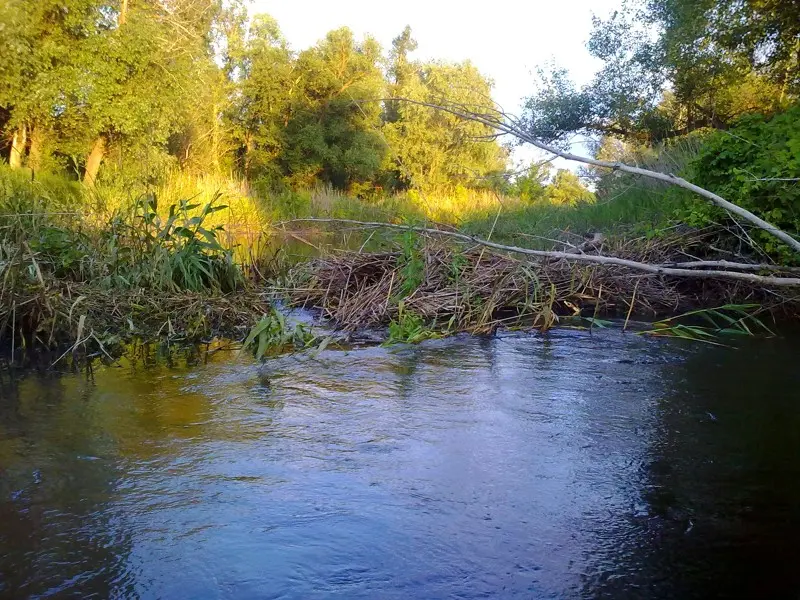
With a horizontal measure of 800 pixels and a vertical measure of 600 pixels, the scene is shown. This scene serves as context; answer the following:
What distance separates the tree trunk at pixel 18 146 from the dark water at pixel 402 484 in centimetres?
1756

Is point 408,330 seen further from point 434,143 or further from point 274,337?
point 434,143

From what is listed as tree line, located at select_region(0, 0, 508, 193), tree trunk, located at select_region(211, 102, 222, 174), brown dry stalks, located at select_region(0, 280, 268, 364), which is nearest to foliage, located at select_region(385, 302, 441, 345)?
brown dry stalks, located at select_region(0, 280, 268, 364)

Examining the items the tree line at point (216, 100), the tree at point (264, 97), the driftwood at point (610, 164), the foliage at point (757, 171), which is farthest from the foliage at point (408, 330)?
the tree at point (264, 97)

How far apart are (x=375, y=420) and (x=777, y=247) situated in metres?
4.34

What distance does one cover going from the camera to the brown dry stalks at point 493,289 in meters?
6.31

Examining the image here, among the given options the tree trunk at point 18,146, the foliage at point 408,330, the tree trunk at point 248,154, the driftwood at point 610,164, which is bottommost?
the foliage at point 408,330

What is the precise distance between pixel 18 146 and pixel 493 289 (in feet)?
59.9

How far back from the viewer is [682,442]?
3354 millimetres

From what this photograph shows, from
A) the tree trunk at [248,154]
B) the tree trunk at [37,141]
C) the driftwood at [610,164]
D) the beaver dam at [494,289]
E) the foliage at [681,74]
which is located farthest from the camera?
the tree trunk at [248,154]

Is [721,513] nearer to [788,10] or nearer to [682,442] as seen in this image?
[682,442]

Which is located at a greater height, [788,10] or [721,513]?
[788,10]

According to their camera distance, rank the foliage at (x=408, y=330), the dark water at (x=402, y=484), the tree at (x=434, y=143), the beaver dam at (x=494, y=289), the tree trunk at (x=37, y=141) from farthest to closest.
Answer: the tree at (x=434, y=143), the tree trunk at (x=37, y=141), the beaver dam at (x=494, y=289), the foliage at (x=408, y=330), the dark water at (x=402, y=484)

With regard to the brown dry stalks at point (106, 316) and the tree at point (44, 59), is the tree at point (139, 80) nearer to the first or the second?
the tree at point (44, 59)

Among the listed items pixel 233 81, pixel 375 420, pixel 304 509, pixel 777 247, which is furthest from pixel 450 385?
pixel 233 81
